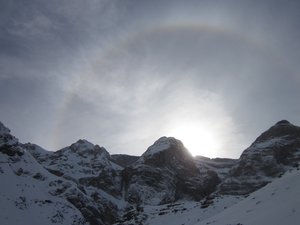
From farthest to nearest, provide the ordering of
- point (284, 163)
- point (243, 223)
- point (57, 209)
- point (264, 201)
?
point (284, 163), point (57, 209), point (264, 201), point (243, 223)

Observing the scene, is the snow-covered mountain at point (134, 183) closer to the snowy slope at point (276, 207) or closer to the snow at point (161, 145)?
the snowy slope at point (276, 207)

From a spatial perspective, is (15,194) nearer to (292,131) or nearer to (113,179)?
(113,179)

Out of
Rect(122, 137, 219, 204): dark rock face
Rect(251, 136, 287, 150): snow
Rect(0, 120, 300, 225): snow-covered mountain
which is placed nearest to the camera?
Rect(0, 120, 300, 225): snow-covered mountain

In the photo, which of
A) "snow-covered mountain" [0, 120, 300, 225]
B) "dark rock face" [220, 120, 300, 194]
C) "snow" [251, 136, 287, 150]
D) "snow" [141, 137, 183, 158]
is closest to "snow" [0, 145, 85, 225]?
"snow-covered mountain" [0, 120, 300, 225]

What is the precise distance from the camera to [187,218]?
57.6 m

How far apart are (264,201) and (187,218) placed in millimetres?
31128

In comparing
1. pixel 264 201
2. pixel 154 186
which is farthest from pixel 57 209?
pixel 154 186

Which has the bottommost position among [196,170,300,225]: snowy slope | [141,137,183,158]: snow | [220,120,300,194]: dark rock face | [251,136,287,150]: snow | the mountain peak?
[196,170,300,225]: snowy slope

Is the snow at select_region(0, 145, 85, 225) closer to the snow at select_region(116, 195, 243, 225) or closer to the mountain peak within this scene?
the snow at select_region(116, 195, 243, 225)

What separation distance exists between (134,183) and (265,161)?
1560 inches

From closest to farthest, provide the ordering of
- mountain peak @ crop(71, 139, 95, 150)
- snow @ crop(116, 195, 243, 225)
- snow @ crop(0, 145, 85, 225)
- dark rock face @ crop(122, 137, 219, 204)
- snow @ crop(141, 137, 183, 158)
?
snow @ crop(0, 145, 85, 225) → snow @ crop(116, 195, 243, 225) → dark rock face @ crop(122, 137, 219, 204) → snow @ crop(141, 137, 183, 158) → mountain peak @ crop(71, 139, 95, 150)

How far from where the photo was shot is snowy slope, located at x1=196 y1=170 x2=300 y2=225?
827 inches

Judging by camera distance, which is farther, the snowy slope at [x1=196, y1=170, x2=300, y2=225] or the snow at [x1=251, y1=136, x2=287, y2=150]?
the snow at [x1=251, y1=136, x2=287, y2=150]

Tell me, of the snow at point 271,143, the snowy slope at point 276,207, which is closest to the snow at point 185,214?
the snowy slope at point 276,207
